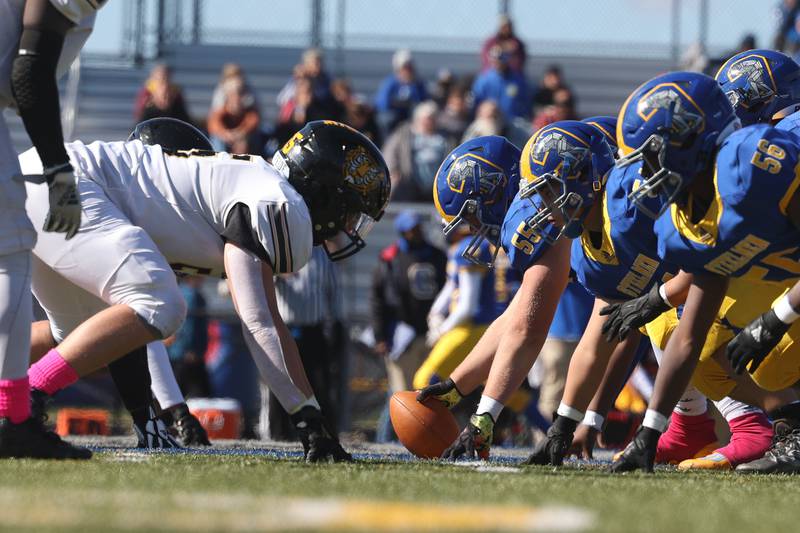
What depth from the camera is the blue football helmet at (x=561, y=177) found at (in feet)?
18.3

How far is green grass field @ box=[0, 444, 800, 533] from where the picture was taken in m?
3.02

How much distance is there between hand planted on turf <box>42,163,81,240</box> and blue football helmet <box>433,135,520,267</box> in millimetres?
2205

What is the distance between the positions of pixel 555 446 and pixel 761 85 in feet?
7.29

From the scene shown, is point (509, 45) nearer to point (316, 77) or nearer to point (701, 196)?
point (316, 77)

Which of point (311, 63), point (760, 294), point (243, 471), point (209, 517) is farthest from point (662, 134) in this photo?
point (311, 63)

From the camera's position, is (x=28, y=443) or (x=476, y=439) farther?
(x=476, y=439)

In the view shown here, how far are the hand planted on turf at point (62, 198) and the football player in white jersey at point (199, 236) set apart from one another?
18.7 inches

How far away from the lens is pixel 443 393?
605 centimetres

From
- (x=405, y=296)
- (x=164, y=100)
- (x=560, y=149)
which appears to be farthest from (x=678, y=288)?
(x=164, y=100)

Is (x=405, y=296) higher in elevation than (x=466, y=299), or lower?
lower

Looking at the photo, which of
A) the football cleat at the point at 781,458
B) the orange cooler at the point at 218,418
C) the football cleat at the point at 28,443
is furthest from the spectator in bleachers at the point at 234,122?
the football cleat at the point at 28,443

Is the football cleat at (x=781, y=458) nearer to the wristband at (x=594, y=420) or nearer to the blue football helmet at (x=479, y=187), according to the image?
the wristband at (x=594, y=420)

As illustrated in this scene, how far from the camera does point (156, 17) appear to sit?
582 inches

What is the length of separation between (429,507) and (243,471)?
1.14 meters
